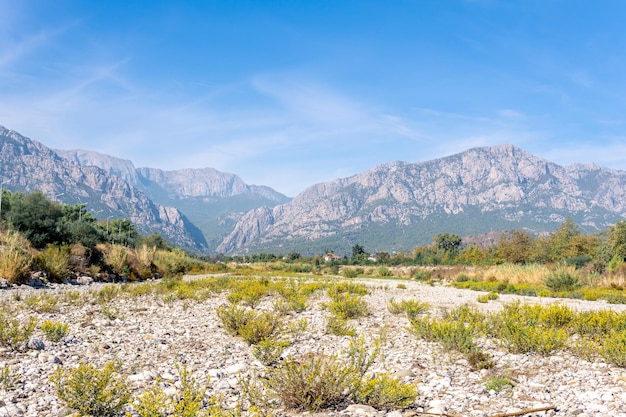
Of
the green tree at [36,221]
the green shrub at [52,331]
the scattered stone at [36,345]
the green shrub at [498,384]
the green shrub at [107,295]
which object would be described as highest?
the green tree at [36,221]

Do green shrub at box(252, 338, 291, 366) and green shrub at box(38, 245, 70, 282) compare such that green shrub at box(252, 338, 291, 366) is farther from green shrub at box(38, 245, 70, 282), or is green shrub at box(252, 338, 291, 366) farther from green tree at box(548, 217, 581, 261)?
green tree at box(548, 217, 581, 261)

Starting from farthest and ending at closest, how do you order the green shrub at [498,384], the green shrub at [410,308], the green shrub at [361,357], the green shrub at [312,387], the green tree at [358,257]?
the green tree at [358,257] < the green shrub at [410,308] < the green shrub at [361,357] < the green shrub at [498,384] < the green shrub at [312,387]

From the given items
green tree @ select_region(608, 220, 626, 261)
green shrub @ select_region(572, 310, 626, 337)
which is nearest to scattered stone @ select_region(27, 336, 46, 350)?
green shrub @ select_region(572, 310, 626, 337)

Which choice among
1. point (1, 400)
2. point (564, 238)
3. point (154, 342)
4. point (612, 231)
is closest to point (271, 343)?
point (154, 342)

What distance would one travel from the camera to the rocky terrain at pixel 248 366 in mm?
4980

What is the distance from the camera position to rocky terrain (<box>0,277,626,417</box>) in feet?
16.3

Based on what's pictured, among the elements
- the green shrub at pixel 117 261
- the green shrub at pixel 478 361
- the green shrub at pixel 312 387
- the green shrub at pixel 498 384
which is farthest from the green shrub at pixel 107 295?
the green shrub at pixel 117 261

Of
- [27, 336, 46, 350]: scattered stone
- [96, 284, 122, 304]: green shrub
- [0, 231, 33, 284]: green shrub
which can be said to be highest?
[0, 231, 33, 284]: green shrub

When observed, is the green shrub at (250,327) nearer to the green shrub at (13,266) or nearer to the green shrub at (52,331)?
the green shrub at (52,331)

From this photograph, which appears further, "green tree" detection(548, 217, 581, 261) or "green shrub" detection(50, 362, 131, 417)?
"green tree" detection(548, 217, 581, 261)

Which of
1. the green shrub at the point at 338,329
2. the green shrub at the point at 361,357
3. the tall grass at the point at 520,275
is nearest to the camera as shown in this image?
the green shrub at the point at 361,357

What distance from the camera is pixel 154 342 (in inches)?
321

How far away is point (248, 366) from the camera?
671 centimetres

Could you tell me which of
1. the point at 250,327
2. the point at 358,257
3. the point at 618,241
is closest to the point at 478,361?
the point at 250,327
